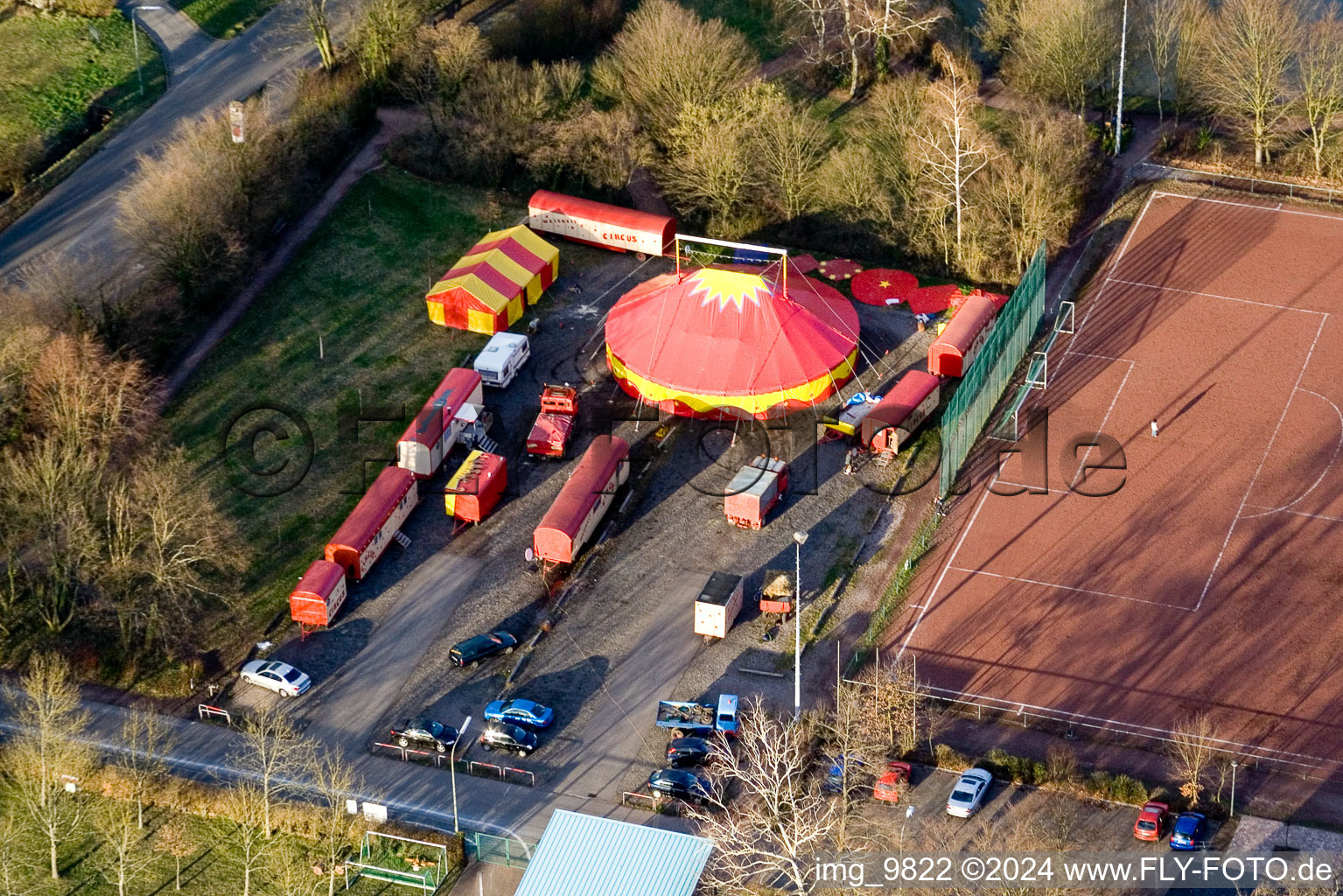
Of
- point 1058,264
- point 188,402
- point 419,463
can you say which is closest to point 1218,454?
point 1058,264

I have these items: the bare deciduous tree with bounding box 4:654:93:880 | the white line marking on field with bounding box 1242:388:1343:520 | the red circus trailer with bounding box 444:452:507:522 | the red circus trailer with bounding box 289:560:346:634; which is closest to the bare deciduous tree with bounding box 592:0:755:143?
the red circus trailer with bounding box 444:452:507:522

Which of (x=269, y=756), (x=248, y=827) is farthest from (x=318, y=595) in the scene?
(x=248, y=827)

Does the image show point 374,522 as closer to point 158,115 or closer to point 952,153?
point 158,115

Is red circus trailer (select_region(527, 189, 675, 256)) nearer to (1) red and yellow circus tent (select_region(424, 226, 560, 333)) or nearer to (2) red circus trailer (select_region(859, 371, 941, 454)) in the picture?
(1) red and yellow circus tent (select_region(424, 226, 560, 333))

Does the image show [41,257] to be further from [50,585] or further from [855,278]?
[855,278]

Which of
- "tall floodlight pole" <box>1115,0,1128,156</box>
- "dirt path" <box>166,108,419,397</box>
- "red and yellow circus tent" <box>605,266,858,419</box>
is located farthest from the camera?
"tall floodlight pole" <box>1115,0,1128,156</box>
